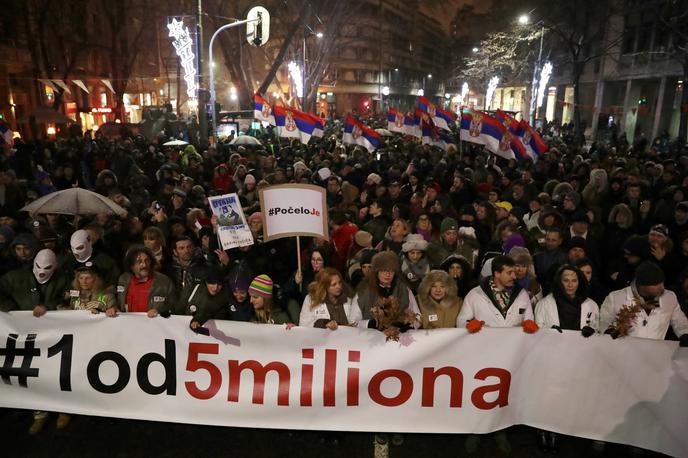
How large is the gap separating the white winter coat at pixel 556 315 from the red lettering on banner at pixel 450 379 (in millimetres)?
801

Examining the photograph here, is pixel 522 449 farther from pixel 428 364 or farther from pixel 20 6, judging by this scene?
pixel 20 6

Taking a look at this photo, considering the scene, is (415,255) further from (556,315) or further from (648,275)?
(648,275)

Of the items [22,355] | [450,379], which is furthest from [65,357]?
[450,379]

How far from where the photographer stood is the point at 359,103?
260 feet

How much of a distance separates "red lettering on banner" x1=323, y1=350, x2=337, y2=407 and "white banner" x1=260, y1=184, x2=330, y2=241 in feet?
4.11

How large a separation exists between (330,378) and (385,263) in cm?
110

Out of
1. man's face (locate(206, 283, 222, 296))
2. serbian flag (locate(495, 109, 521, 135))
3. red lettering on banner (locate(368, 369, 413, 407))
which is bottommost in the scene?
red lettering on banner (locate(368, 369, 413, 407))

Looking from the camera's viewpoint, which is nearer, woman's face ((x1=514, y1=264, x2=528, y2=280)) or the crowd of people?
the crowd of people

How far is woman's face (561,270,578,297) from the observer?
4262 millimetres

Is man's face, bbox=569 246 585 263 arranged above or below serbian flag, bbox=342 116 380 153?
below

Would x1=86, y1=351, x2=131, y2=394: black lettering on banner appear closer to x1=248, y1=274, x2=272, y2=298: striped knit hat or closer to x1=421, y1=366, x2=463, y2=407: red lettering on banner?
x1=248, y1=274, x2=272, y2=298: striped knit hat

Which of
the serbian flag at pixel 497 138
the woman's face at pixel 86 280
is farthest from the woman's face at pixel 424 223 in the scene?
the serbian flag at pixel 497 138

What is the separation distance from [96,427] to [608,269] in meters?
5.53

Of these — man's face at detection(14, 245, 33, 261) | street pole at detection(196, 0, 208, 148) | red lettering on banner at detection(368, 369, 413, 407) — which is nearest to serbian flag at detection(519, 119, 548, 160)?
red lettering on banner at detection(368, 369, 413, 407)
